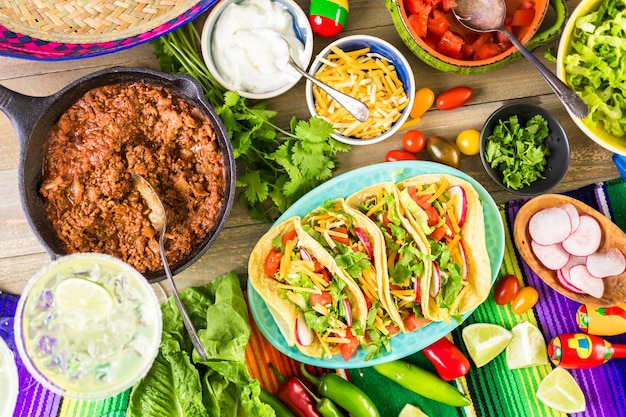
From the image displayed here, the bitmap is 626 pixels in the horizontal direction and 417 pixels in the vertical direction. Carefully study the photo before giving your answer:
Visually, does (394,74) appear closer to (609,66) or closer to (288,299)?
(609,66)

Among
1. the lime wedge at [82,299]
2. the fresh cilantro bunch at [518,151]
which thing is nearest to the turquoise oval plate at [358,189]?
the fresh cilantro bunch at [518,151]

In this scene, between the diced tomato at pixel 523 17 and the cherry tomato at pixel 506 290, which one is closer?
the diced tomato at pixel 523 17

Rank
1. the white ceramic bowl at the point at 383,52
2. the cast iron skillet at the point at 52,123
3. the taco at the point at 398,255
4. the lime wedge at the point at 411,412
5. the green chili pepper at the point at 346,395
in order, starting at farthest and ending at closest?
the lime wedge at the point at 411,412, the green chili pepper at the point at 346,395, the white ceramic bowl at the point at 383,52, the taco at the point at 398,255, the cast iron skillet at the point at 52,123

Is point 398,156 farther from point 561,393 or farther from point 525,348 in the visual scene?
point 561,393

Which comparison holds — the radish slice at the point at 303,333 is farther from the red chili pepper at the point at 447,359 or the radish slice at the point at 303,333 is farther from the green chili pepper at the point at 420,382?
the red chili pepper at the point at 447,359

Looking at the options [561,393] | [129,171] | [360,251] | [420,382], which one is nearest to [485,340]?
[420,382]
